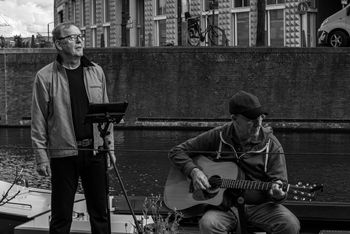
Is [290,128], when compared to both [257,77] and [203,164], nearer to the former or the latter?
[257,77]

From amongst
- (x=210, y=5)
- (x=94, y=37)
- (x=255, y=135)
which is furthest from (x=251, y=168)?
(x=94, y=37)

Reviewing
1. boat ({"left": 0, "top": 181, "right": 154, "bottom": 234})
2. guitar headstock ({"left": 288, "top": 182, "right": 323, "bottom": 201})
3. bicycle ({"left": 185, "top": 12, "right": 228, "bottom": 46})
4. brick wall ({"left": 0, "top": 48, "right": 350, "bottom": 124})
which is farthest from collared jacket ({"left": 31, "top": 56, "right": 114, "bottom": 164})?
bicycle ({"left": 185, "top": 12, "right": 228, "bottom": 46})

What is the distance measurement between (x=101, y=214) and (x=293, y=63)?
19.8 meters

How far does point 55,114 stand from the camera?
556 centimetres

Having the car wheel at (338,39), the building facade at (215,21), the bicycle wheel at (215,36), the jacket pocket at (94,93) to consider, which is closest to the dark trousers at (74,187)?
the jacket pocket at (94,93)

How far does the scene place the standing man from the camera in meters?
5.55

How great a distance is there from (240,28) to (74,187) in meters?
27.7

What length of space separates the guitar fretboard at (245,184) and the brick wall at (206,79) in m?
19.8

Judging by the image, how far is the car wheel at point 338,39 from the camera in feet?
82.2

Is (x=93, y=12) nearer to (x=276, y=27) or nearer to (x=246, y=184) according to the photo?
(x=276, y=27)

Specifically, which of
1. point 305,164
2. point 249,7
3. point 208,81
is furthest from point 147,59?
point 305,164

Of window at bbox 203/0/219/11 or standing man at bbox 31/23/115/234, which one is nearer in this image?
standing man at bbox 31/23/115/234

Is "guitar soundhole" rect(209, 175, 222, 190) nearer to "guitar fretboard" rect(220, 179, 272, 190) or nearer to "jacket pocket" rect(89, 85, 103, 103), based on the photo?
"guitar fretboard" rect(220, 179, 272, 190)

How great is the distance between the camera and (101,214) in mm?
5695
